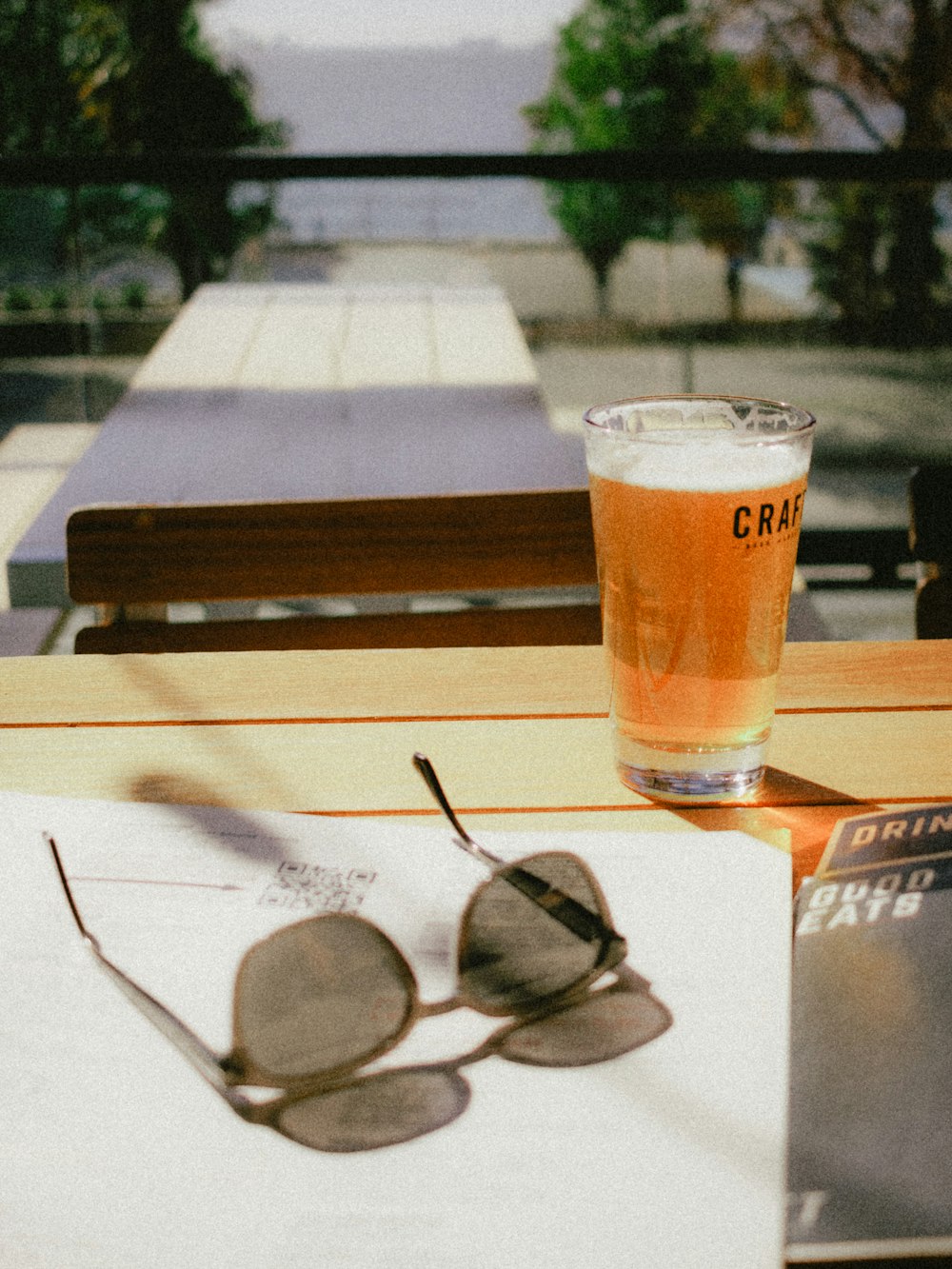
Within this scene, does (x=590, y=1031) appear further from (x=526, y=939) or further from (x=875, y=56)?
(x=875, y=56)

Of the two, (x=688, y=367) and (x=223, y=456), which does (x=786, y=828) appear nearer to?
(x=223, y=456)

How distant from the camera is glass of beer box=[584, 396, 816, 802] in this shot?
54 centimetres

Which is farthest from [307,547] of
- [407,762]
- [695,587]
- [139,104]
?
[139,104]

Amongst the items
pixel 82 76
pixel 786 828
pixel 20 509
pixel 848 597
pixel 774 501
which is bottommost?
pixel 848 597

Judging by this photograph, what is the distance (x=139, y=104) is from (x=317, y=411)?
3.16 metres

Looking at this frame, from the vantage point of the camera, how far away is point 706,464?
534 millimetres

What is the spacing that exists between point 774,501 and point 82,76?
505 cm

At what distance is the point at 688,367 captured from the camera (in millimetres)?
3229

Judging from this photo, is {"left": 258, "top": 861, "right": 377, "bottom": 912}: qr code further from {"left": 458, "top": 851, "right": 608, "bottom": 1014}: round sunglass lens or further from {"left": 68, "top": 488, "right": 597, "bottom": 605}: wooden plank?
{"left": 68, "top": 488, "right": 597, "bottom": 605}: wooden plank

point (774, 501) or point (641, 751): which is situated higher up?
point (774, 501)

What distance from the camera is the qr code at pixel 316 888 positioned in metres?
0.49

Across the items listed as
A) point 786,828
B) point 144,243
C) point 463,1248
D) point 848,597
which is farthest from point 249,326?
point 463,1248

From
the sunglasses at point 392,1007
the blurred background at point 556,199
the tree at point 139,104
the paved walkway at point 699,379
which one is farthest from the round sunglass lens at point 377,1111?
the tree at point 139,104

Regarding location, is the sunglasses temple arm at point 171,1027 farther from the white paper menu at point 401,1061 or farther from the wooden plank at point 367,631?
the wooden plank at point 367,631
